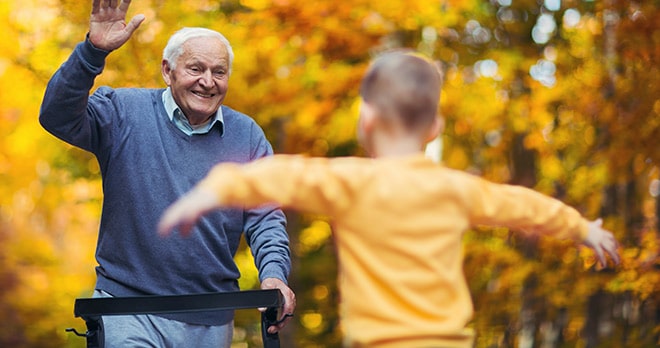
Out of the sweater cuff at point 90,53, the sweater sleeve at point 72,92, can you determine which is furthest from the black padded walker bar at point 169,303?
the sweater cuff at point 90,53

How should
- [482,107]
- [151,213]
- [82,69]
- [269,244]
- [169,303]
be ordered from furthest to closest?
1. [482,107]
2. [269,244]
3. [151,213]
4. [82,69]
5. [169,303]

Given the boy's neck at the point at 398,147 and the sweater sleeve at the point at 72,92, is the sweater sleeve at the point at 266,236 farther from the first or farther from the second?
the boy's neck at the point at 398,147

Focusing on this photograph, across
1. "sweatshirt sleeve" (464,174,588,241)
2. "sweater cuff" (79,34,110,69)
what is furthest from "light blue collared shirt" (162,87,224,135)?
"sweatshirt sleeve" (464,174,588,241)

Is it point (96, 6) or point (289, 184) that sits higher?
point (96, 6)

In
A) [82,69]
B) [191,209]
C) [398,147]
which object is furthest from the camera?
[82,69]

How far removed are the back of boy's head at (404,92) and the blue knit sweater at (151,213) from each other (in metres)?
1.32

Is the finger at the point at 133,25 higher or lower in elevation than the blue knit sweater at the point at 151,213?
higher

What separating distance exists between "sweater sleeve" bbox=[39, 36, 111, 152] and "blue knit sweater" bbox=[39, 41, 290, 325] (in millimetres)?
26

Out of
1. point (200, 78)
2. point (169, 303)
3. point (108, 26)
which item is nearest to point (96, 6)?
point (108, 26)

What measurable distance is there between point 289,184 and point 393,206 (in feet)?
0.79

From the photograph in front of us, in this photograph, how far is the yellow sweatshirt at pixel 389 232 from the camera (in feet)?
7.27

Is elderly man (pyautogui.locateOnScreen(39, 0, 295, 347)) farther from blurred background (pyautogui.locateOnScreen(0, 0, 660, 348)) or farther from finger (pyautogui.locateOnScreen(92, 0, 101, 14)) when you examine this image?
blurred background (pyautogui.locateOnScreen(0, 0, 660, 348))

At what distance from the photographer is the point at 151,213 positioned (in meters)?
3.45

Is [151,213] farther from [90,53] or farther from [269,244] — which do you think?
[90,53]
